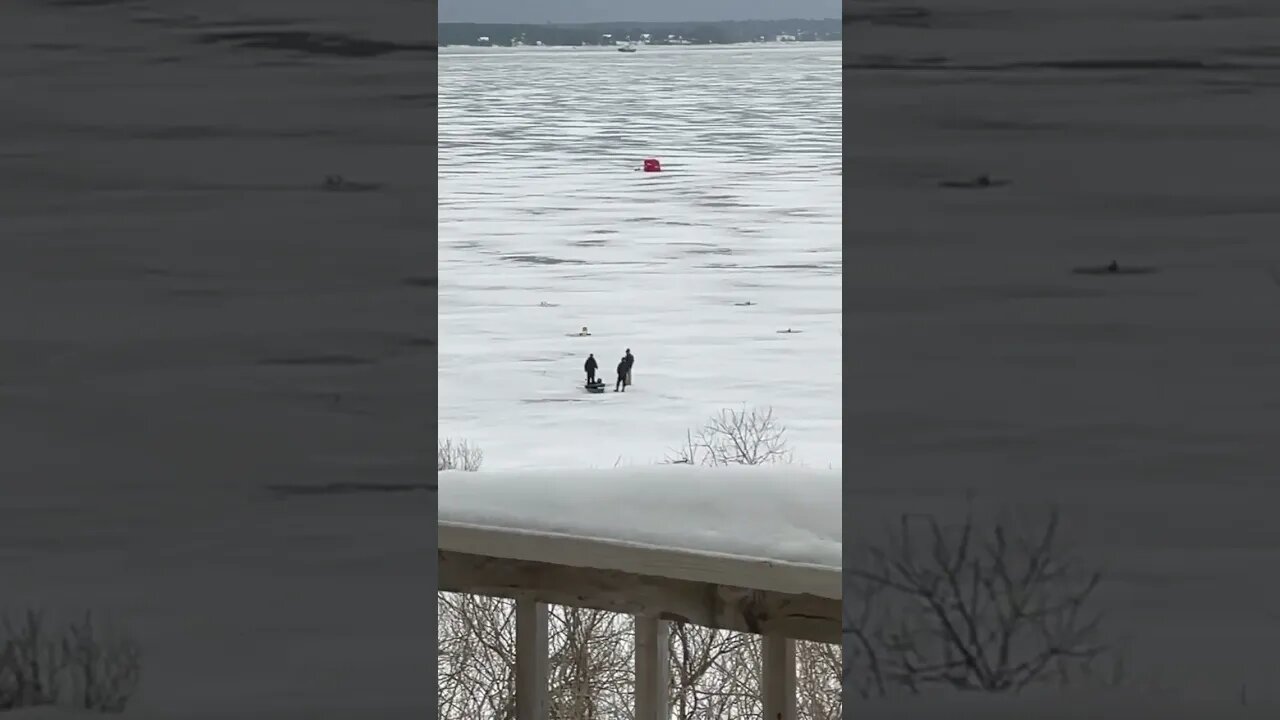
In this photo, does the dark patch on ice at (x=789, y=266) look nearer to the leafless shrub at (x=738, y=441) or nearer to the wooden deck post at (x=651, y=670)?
the leafless shrub at (x=738, y=441)

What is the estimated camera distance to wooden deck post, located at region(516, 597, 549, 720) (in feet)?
5.46

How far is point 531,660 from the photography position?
1.69 meters

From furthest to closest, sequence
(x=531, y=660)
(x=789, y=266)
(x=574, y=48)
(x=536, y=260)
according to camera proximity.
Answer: (x=574, y=48)
(x=789, y=266)
(x=536, y=260)
(x=531, y=660)

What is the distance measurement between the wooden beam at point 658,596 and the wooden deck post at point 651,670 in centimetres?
14

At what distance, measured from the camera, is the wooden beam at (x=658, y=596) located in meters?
1.56

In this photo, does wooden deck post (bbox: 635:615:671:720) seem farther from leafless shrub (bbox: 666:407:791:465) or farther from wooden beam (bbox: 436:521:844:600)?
leafless shrub (bbox: 666:407:791:465)

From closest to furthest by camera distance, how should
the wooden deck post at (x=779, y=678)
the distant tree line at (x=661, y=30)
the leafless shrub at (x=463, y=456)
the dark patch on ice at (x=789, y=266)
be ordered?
the wooden deck post at (x=779, y=678), the leafless shrub at (x=463, y=456), the distant tree line at (x=661, y=30), the dark patch on ice at (x=789, y=266)
